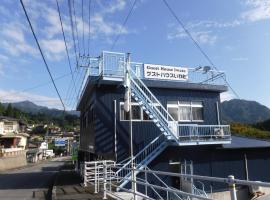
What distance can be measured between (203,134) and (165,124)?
3.87 m

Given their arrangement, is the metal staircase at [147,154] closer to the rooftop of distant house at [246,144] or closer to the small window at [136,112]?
the small window at [136,112]

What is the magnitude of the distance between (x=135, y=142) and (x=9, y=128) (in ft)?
161

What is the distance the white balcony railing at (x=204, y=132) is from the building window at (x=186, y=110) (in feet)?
3.66

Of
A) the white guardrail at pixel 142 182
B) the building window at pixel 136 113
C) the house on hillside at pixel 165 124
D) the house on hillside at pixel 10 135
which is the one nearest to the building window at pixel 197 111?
the house on hillside at pixel 165 124

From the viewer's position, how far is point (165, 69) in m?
19.9

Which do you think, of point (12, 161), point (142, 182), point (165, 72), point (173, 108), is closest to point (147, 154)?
point (173, 108)

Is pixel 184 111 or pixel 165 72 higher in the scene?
pixel 165 72

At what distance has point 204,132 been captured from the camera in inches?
781

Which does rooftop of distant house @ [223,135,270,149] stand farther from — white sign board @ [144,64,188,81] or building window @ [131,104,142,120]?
building window @ [131,104,142,120]

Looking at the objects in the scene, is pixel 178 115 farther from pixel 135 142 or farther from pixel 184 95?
pixel 135 142

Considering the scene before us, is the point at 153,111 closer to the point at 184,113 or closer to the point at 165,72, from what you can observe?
the point at 165,72

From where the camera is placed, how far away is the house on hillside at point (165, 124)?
17500 mm

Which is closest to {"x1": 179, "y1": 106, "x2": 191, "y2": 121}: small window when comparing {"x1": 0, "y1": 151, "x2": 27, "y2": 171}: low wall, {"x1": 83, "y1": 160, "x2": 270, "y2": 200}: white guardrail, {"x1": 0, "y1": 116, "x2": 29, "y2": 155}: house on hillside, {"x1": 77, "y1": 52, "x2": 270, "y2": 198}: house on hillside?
{"x1": 77, "y1": 52, "x2": 270, "y2": 198}: house on hillside

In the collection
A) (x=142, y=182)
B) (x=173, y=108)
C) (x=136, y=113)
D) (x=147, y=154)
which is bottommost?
(x=142, y=182)
